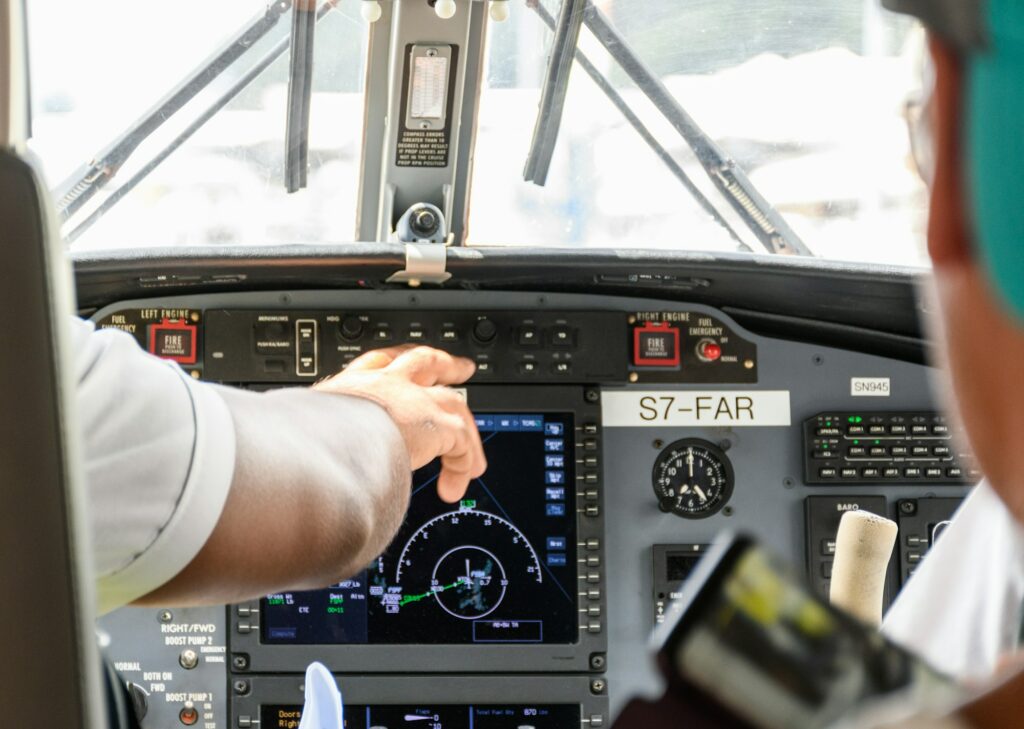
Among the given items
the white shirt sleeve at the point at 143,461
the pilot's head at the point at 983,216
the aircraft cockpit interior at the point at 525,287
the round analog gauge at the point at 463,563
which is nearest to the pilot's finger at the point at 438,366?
the aircraft cockpit interior at the point at 525,287

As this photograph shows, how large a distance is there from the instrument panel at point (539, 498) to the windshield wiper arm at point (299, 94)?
1.07 feet

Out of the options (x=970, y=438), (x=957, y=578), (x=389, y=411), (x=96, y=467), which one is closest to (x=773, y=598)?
(x=970, y=438)

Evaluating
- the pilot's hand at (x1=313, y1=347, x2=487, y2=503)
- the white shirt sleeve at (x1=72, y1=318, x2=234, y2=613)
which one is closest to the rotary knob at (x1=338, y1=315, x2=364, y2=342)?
the pilot's hand at (x1=313, y1=347, x2=487, y2=503)

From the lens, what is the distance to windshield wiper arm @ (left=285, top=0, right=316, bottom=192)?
281 cm

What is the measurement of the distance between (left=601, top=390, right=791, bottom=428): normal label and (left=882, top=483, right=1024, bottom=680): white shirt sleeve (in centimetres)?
201

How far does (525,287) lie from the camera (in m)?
2.84

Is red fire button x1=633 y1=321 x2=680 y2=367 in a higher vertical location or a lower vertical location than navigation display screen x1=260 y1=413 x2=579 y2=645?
higher

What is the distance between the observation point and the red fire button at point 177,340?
2.83m

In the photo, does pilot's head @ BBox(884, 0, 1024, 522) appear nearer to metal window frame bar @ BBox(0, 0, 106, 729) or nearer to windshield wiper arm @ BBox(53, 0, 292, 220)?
metal window frame bar @ BBox(0, 0, 106, 729)

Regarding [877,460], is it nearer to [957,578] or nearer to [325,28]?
[325,28]

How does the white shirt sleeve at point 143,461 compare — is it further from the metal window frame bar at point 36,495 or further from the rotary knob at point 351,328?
the rotary knob at point 351,328

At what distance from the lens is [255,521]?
1160 millimetres

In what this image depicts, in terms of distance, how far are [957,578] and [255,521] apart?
1.99ft

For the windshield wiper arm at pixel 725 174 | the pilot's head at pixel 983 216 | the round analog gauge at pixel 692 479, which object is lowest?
the round analog gauge at pixel 692 479
